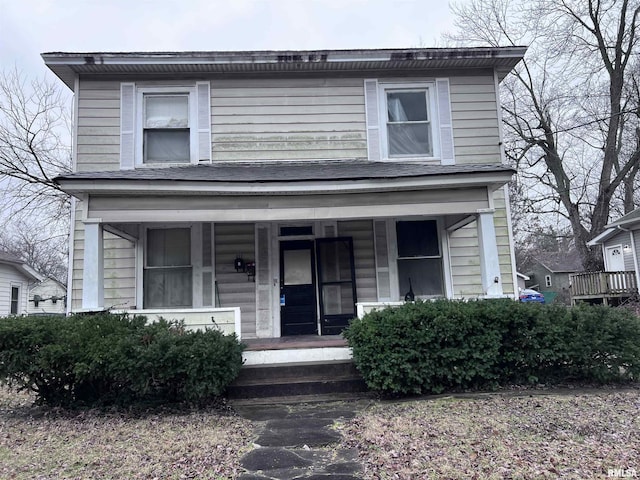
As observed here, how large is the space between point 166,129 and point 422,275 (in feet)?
17.7

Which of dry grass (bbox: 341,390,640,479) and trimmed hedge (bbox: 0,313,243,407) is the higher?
trimmed hedge (bbox: 0,313,243,407)

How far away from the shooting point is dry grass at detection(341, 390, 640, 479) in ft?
10.7

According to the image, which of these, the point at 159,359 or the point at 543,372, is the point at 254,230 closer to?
the point at 159,359

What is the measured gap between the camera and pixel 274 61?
809 centimetres

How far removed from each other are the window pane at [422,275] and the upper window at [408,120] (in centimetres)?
199

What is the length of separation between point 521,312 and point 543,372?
850 millimetres

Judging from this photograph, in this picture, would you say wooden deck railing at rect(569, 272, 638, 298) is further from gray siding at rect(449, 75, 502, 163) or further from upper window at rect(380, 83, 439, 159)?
upper window at rect(380, 83, 439, 159)

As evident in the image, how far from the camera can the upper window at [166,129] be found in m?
8.19

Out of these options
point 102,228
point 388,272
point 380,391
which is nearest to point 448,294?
point 388,272

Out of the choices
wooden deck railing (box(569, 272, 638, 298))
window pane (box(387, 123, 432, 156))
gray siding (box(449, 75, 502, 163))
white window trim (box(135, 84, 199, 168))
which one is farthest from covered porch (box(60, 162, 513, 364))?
wooden deck railing (box(569, 272, 638, 298))

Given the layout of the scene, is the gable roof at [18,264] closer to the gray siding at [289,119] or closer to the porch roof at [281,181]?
the gray siding at [289,119]

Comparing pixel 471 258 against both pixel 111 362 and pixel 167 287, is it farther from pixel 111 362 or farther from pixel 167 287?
pixel 111 362

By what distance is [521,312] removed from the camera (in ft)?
17.8

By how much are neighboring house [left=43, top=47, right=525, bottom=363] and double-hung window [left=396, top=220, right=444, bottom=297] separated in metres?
0.02
